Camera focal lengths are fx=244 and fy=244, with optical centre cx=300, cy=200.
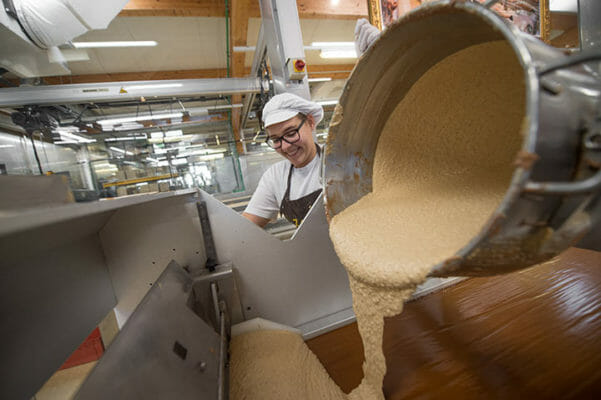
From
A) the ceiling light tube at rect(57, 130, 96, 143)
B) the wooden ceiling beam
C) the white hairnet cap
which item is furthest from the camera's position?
the ceiling light tube at rect(57, 130, 96, 143)

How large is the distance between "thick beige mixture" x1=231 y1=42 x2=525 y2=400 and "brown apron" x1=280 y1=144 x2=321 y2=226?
0.57 m

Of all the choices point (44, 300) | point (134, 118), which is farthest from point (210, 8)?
point (44, 300)

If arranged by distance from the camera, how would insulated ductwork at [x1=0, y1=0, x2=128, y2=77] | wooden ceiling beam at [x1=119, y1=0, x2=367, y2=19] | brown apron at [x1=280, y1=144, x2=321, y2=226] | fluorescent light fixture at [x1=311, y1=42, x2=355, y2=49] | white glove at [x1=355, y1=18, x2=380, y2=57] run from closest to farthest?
1. white glove at [x1=355, y1=18, x2=380, y2=57]
2. insulated ductwork at [x1=0, y1=0, x2=128, y2=77]
3. brown apron at [x1=280, y1=144, x2=321, y2=226]
4. wooden ceiling beam at [x1=119, y1=0, x2=367, y2=19]
5. fluorescent light fixture at [x1=311, y1=42, x2=355, y2=49]

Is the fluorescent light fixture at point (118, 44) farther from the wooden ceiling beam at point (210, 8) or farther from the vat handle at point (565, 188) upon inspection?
the vat handle at point (565, 188)

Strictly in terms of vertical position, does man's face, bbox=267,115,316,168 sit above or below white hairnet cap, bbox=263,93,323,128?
below

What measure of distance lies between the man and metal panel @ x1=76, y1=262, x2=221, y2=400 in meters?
0.81

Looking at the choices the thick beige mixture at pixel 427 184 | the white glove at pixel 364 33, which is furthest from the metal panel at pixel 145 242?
the white glove at pixel 364 33

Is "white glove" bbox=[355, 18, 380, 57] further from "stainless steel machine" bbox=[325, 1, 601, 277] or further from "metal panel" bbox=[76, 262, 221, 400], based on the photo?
"metal panel" bbox=[76, 262, 221, 400]

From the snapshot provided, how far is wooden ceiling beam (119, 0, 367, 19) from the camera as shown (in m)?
2.22

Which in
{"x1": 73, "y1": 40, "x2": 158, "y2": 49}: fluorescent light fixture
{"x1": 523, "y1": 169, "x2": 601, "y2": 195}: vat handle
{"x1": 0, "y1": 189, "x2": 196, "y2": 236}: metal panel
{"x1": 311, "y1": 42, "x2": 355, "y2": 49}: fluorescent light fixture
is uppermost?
{"x1": 73, "y1": 40, "x2": 158, "y2": 49}: fluorescent light fixture

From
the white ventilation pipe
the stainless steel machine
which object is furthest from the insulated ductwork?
the stainless steel machine

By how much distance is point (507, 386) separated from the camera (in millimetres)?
744

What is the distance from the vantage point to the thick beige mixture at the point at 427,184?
0.58 metres

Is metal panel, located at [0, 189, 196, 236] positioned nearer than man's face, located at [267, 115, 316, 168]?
Yes
